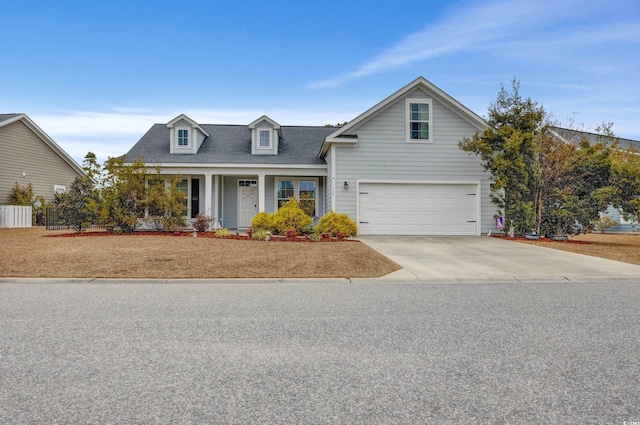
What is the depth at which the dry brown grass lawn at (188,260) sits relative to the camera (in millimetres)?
8109

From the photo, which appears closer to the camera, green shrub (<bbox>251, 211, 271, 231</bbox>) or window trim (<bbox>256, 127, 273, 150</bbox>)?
green shrub (<bbox>251, 211, 271, 231</bbox>)

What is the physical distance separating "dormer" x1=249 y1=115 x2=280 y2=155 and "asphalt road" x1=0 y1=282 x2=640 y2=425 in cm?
1524

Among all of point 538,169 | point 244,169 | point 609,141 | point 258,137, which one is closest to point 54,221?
point 244,169

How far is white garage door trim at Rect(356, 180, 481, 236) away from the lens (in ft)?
55.5

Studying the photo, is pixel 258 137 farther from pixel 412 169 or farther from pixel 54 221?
pixel 54 221

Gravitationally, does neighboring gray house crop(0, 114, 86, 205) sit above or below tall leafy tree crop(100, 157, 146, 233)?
above

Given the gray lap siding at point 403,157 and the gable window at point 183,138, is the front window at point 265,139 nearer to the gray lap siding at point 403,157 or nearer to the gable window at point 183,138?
the gable window at point 183,138

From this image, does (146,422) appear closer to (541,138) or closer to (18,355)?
(18,355)

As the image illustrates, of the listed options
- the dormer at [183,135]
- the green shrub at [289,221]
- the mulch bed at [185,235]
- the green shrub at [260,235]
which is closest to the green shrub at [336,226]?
the mulch bed at [185,235]

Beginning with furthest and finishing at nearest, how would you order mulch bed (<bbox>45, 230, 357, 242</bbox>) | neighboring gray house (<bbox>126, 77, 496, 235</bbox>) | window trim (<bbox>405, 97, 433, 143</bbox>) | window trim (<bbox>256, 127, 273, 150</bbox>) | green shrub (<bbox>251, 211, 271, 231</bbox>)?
window trim (<bbox>256, 127, 273, 150</bbox>) → window trim (<bbox>405, 97, 433, 143</bbox>) → neighboring gray house (<bbox>126, 77, 496, 235</bbox>) → green shrub (<bbox>251, 211, 271, 231</bbox>) → mulch bed (<bbox>45, 230, 357, 242</bbox>)

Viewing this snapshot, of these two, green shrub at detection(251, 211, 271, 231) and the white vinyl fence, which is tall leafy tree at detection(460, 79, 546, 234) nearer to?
green shrub at detection(251, 211, 271, 231)

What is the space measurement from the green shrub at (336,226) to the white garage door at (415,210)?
134 centimetres

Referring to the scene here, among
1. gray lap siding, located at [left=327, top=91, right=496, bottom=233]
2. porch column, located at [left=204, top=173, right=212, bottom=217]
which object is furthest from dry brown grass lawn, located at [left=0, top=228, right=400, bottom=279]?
porch column, located at [left=204, top=173, right=212, bottom=217]

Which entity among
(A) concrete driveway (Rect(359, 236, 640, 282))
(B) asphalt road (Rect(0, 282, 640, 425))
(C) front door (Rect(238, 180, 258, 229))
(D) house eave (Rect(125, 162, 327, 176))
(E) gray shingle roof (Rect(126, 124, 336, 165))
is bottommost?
(B) asphalt road (Rect(0, 282, 640, 425))
